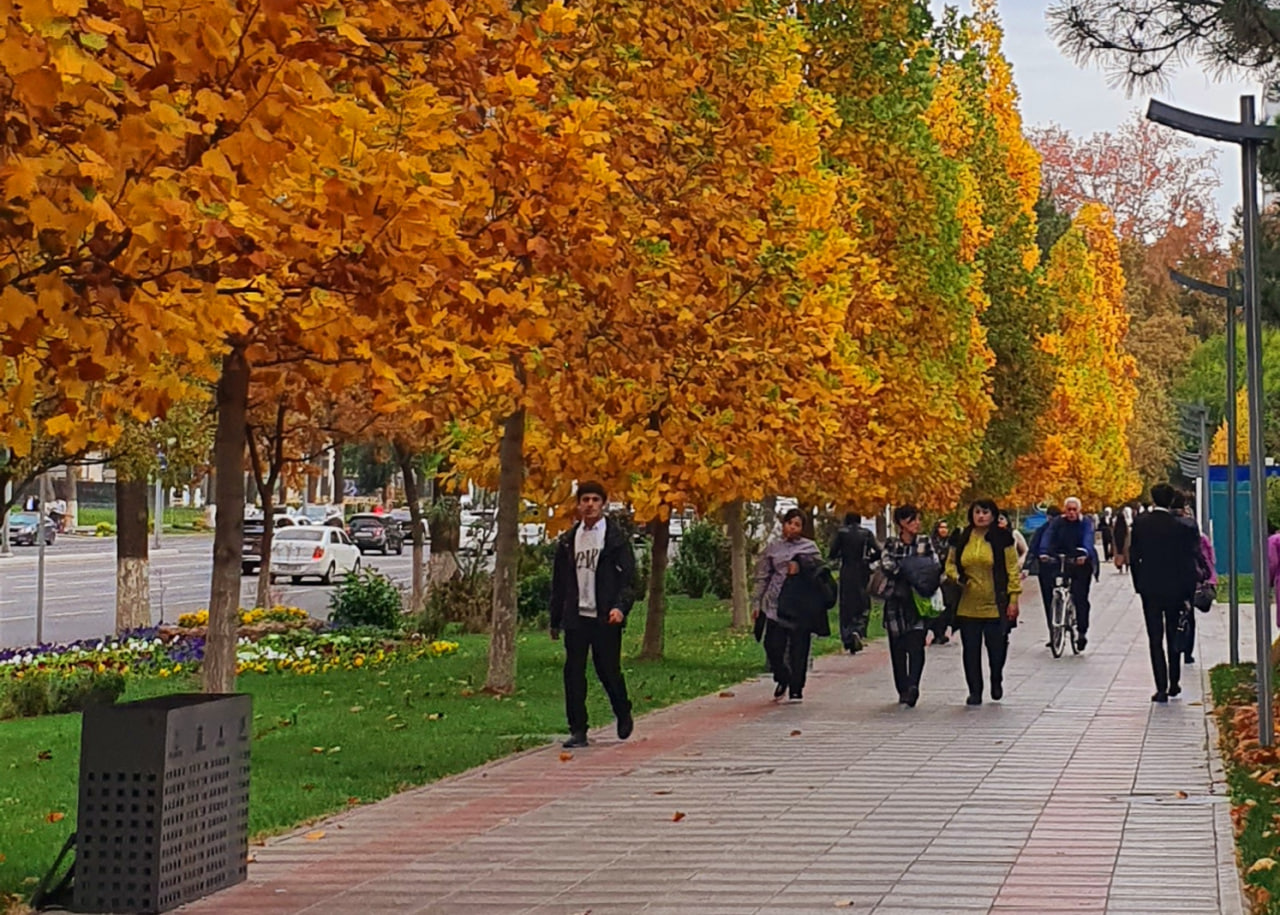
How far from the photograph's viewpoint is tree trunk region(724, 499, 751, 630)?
30281 millimetres

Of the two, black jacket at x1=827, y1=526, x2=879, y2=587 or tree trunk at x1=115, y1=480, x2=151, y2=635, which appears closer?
black jacket at x1=827, y1=526, x2=879, y2=587

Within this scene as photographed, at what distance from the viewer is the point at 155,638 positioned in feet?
83.6

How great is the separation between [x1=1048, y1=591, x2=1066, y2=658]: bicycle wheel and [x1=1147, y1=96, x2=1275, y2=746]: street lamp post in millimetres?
10886

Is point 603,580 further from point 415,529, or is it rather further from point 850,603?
point 415,529

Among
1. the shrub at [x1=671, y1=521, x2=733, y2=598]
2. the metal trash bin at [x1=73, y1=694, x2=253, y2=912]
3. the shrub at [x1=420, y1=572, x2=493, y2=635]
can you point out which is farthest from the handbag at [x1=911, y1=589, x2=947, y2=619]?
the shrub at [x1=671, y1=521, x2=733, y2=598]

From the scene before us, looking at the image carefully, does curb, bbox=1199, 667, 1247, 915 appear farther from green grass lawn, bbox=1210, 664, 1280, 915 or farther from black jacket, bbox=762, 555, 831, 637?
black jacket, bbox=762, 555, 831, 637

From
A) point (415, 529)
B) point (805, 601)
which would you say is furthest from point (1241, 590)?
point (805, 601)

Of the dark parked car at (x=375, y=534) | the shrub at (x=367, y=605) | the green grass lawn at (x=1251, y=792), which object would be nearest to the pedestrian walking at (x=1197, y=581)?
the green grass lawn at (x=1251, y=792)

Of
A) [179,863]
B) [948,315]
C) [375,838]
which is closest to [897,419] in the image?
[948,315]

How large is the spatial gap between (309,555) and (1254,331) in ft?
134

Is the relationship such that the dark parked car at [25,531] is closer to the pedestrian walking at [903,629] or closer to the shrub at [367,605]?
the shrub at [367,605]

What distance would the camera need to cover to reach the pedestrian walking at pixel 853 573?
25.5 metres

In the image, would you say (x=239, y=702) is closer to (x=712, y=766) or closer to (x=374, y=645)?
(x=712, y=766)

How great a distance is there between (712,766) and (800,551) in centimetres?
544
